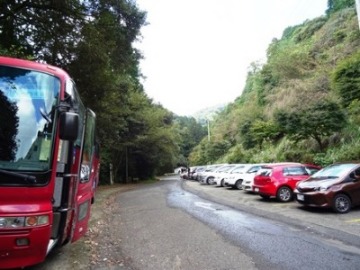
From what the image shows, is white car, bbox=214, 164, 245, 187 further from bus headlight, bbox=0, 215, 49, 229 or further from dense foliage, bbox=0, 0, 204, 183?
bus headlight, bbox=0, 215, 49, 229

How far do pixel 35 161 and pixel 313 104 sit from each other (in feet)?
61.6

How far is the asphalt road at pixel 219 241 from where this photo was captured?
6148 millimetres

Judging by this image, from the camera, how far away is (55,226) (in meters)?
5.13

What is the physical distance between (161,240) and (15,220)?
418 centimetres

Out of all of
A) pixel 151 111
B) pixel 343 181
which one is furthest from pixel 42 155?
pixel 151 111

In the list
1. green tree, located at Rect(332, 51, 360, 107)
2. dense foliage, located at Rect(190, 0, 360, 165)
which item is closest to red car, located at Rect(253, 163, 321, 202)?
dense foliage, located at Rect(190, 0, 360, 165)

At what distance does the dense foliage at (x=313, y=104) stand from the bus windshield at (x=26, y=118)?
16861 mm

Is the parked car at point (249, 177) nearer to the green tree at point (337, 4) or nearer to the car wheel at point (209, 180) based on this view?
the car wheel at point (209, 180)

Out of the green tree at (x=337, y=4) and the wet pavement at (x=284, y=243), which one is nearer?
the wet pavement at (x=284, y=243)

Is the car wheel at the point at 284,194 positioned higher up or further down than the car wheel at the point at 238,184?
further down

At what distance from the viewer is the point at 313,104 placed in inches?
821

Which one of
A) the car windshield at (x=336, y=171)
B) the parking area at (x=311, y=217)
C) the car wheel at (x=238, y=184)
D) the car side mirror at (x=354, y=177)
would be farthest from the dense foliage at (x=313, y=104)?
the parking area at (x=311, y=217)

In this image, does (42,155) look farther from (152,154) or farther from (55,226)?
(152,154)

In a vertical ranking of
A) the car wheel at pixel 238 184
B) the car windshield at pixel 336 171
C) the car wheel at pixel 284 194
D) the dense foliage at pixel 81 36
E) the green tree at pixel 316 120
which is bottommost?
the car wheel at pixel 284 194
